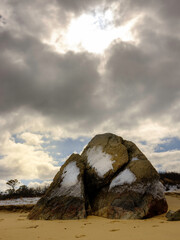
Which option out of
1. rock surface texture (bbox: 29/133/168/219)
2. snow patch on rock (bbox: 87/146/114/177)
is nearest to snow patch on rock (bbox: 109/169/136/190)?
rock surface texture (bbox: 29/133/168/219)

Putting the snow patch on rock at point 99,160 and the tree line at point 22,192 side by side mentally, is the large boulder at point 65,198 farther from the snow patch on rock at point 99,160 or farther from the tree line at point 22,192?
the tree line at point 22,192

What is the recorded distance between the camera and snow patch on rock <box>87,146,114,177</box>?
22.4 feet

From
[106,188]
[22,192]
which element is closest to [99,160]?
[106,188]

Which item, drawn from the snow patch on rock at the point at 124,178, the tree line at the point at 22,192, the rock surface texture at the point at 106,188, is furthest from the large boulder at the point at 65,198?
the tree line at the point at 22,192

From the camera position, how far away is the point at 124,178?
20.8 feet

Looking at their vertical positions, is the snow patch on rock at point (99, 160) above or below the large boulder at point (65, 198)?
above

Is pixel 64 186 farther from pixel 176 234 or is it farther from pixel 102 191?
pixel 176 234

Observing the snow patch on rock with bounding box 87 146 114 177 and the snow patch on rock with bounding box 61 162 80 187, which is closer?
the snow patch on rock with bounding box 61 162 80 187

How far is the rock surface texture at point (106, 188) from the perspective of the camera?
5.75 metres

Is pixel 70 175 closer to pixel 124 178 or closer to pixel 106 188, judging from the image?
pixel 106 188

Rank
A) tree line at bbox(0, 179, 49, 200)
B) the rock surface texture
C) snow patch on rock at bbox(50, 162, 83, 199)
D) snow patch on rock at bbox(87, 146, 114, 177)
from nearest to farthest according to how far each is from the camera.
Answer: the rock surface texture
snow patch on rock at bbox(50, 162, 83, 199)
snow patch on rock at bbox(87, 146, 114, 177)
tree line at bbox(0, 179, 49, 200)

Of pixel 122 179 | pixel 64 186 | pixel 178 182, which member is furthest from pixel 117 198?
pixel 178 182

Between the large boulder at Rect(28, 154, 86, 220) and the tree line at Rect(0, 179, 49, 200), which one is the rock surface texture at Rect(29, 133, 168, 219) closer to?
the large boulder at Rect(28, 154, 86, 220)

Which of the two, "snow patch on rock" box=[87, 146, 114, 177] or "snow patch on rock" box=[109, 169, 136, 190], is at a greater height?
"snow patch on rock" box=[87, 146, 114, 177]
